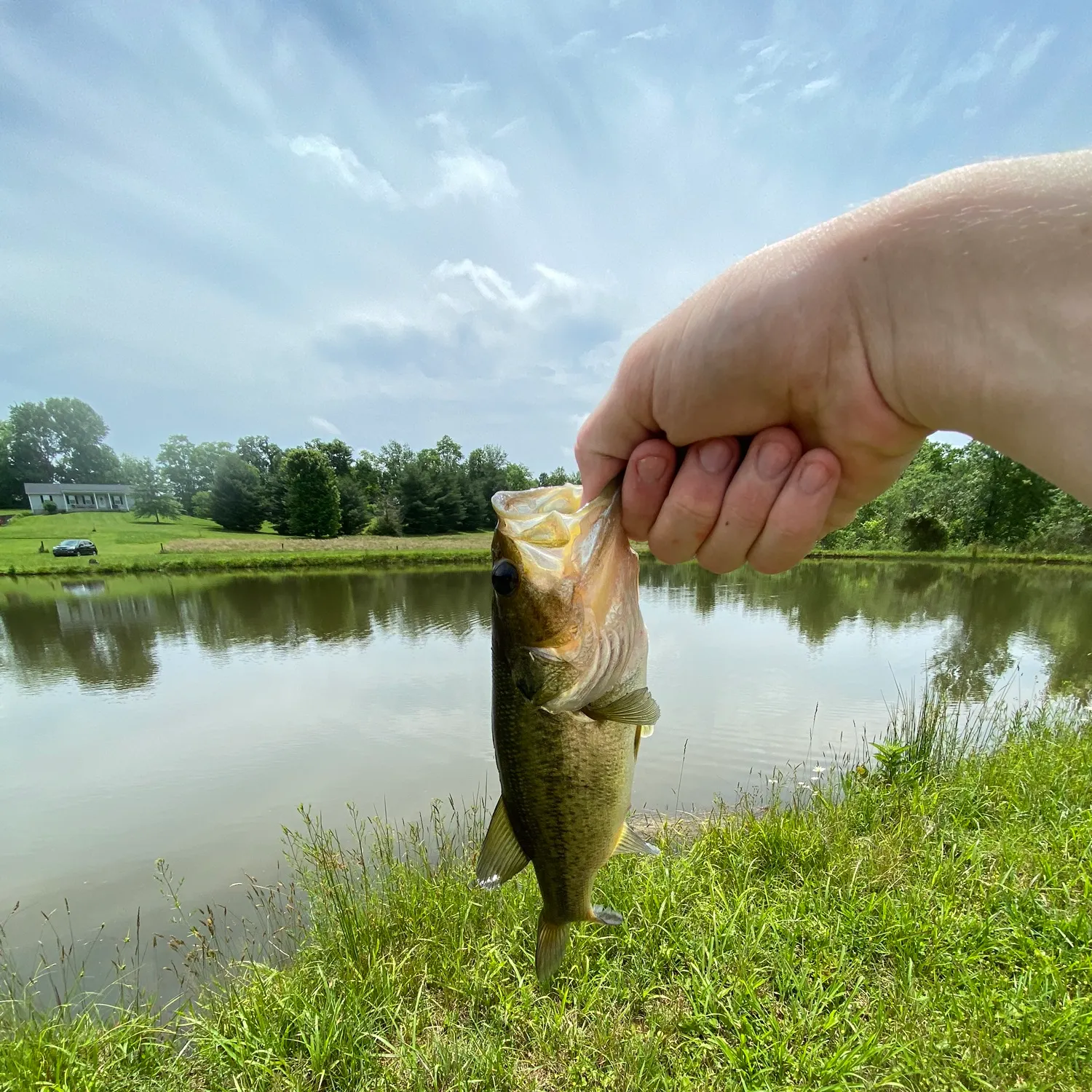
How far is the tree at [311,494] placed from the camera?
54625mm

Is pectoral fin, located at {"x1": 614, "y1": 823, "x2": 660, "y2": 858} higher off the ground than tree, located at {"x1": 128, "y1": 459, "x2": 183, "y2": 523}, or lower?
lower

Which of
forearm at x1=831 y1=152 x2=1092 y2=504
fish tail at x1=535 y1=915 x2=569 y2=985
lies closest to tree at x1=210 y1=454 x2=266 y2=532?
fish tail at x1=535 y1=915 x2=569 y2=985

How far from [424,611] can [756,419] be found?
2265 centimetres

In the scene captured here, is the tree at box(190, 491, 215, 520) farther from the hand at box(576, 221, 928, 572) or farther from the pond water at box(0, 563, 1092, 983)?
the hand at box(576, 221, 928, 572)

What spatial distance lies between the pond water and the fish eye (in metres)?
6.06

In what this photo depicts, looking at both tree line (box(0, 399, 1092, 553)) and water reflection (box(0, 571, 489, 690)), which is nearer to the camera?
water reflection (box(0, 571, 489, 690))

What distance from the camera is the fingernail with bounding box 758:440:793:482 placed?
5.83 ft

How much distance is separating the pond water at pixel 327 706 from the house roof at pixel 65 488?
59.2 meters

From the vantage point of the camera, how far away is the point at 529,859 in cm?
190

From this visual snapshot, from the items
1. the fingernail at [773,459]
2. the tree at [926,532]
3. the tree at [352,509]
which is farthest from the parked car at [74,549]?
the tree at [926,532]

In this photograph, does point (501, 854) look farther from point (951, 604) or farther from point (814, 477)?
point (951, 604)

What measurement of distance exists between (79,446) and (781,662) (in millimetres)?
100146

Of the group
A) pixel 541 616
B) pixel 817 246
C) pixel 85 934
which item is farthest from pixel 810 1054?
pixel 85 934

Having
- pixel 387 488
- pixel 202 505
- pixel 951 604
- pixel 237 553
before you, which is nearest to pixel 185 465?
pixel 202 505
